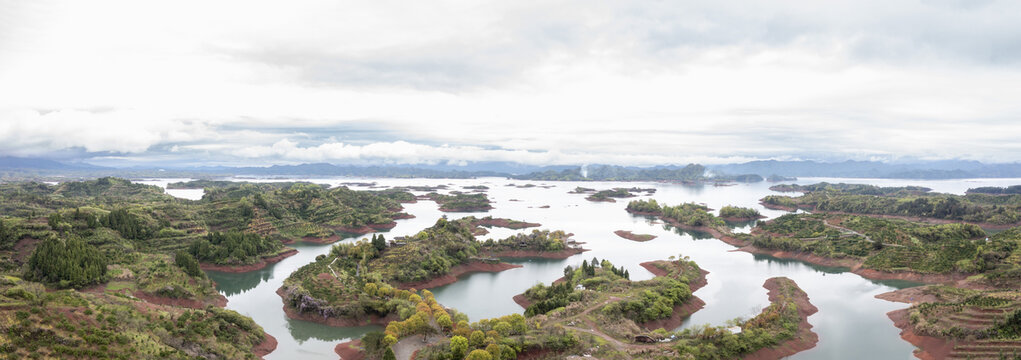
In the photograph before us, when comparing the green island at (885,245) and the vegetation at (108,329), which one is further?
the green island at (885,245)

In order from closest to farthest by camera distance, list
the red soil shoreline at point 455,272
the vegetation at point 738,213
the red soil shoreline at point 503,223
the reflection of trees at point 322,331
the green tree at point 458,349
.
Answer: the green tree at point 458,349, the reflection of trees at point 322,331, the red soil shoreline at point 455,272, the red soil shoreline at point 503,223, the vegetation at point 738,213

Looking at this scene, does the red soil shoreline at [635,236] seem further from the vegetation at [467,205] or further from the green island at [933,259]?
the vegetation at [467,205]

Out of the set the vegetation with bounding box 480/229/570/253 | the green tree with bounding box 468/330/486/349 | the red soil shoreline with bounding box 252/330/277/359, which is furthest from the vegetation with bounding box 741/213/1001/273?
the red soil shoreline with bounding box 252/330/277/359

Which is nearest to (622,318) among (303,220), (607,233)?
(607,233)

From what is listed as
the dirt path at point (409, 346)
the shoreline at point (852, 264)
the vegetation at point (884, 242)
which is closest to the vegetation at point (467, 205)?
the shoreline at point (852, 264)

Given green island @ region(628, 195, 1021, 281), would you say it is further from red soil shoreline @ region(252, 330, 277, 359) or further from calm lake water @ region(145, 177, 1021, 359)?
red soil shoreline @ region(252, 330, 277, 359)

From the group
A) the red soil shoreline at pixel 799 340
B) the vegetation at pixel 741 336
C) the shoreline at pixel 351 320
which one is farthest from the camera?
the shoreline at pixel 351 320

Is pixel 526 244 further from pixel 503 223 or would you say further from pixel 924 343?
pixel 924 343
